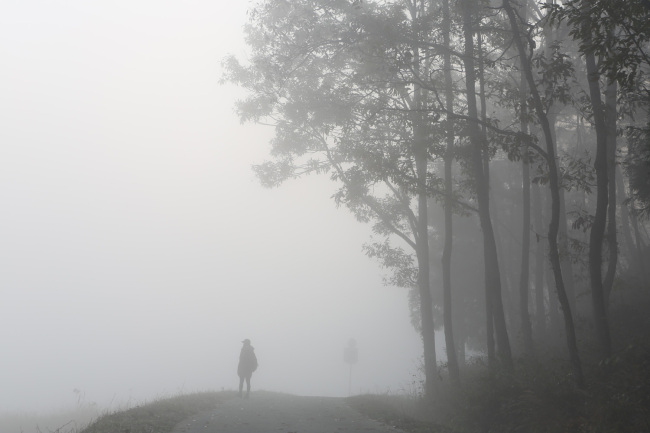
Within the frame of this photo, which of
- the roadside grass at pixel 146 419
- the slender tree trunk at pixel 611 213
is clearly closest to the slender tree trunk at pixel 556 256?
the slender tree trunk at pixel 611 213

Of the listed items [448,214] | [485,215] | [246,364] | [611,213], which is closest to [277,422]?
[485,215]

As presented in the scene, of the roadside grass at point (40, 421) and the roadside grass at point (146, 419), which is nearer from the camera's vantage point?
the roadside grass at point (146, 419)

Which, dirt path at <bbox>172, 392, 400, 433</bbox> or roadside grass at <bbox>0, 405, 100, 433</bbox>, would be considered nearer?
dirt path at <bbox>172, 392, 400, 433</bbox>

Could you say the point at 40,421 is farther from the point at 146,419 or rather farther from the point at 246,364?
the point at 146,419

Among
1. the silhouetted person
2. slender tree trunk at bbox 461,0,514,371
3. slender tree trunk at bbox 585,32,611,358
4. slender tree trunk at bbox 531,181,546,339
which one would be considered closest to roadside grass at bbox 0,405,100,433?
the silhouetted person

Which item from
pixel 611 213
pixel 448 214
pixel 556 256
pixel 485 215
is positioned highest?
pixel 448 214

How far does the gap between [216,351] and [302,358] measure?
32.9m

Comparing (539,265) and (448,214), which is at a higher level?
(448,214)

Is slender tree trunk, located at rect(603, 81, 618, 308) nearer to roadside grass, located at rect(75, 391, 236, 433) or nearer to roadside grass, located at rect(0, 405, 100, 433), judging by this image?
roadside grass, located at rect(75, 391, 236, 433)

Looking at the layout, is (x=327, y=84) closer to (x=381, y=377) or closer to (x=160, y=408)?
(x=160, y=408)

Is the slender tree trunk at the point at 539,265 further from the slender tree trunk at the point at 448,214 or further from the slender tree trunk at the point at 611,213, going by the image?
the slender tree trunk at the point at 448,214

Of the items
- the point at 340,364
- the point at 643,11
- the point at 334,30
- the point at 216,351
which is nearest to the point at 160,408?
the point at 334,30

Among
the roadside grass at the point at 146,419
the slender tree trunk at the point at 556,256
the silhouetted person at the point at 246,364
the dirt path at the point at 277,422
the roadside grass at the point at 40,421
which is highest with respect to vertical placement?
the slender tree trunk at the point at 556,256

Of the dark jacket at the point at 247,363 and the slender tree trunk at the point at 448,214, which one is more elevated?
the slender tree trunk at the point at 448,214
